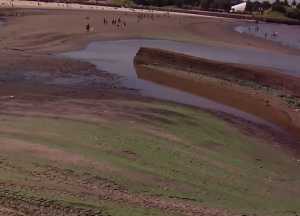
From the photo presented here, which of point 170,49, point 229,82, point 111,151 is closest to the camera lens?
point 111,151

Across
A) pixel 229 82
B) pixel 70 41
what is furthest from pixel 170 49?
pixel 229 82

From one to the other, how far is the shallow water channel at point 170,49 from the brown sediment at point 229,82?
661mm

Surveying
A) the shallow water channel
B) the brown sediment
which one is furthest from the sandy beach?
the brown sediment

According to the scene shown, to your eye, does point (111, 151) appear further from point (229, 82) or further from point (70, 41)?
point (70, 41)

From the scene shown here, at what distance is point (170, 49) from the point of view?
103ft

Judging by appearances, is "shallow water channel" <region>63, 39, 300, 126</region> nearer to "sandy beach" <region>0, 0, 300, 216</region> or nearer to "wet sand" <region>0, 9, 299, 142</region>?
"wet sand" <region>0, 9, 299, 142</region>

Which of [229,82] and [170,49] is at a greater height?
[170,49]

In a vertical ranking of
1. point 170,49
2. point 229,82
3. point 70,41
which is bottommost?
point 229,82

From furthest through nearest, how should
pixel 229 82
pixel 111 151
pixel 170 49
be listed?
pixel 170 49 → pixel 229 82 → pixel 111 151

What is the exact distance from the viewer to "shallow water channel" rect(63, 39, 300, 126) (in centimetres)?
1990

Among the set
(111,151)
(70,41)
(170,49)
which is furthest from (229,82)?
(111,151)

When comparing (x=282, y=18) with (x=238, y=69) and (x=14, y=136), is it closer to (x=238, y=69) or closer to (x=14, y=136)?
(x=238, y=69)

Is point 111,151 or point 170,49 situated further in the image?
point 170,49

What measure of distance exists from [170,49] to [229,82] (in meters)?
8.60
